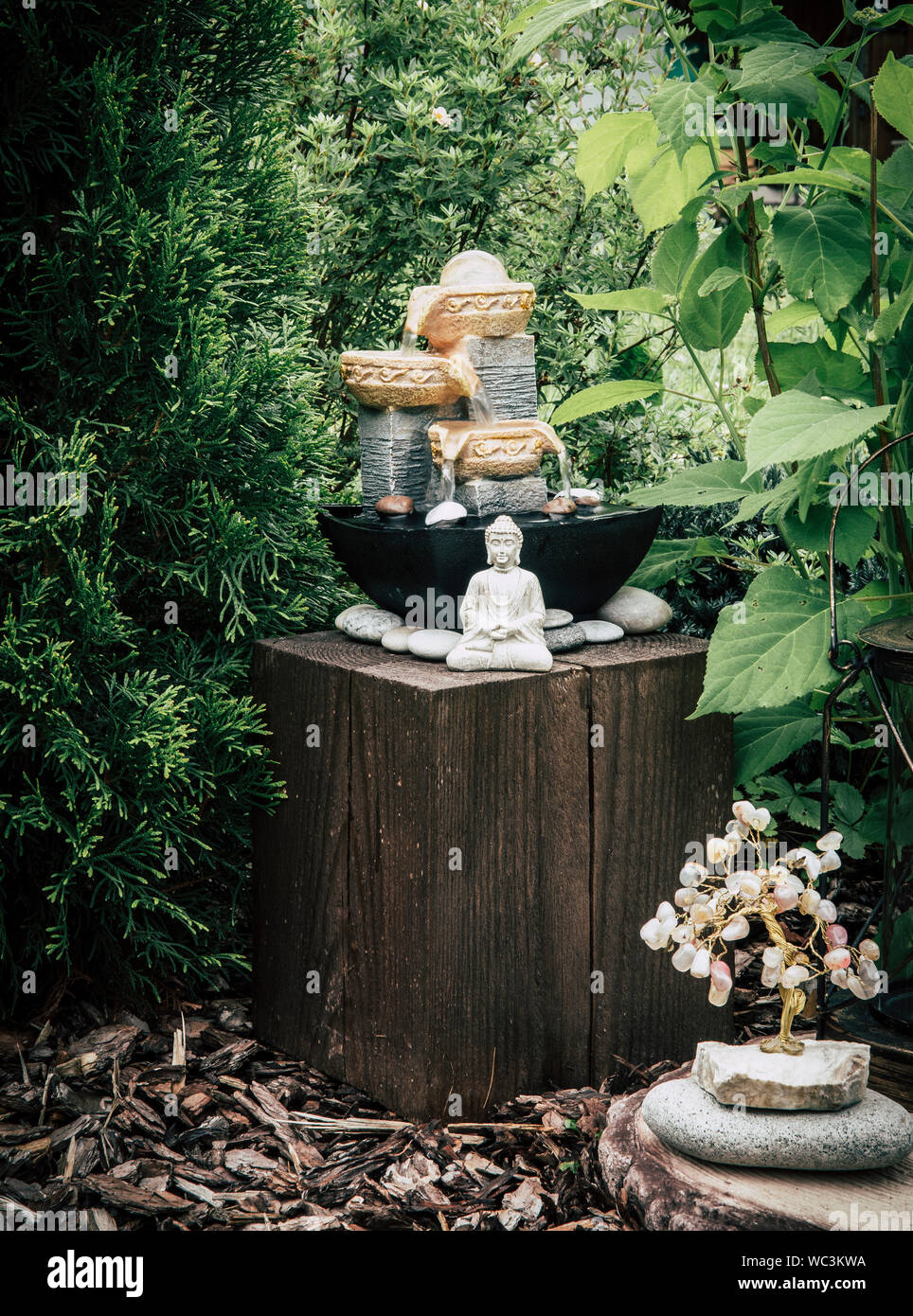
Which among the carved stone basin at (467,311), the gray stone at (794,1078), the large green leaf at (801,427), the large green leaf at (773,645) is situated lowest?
the gray stone at (794,1078)

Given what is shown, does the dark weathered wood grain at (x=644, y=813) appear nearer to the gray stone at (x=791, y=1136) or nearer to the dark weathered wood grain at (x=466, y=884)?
the dark weathered wood grain at (x=466, y=884)

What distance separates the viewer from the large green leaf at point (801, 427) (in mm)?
2307

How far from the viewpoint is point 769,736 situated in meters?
3.07

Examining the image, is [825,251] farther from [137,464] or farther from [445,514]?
[137,464]

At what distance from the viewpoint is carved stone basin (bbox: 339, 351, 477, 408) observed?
297 cm

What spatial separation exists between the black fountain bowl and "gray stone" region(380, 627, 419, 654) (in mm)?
62

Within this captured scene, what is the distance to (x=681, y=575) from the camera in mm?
3939

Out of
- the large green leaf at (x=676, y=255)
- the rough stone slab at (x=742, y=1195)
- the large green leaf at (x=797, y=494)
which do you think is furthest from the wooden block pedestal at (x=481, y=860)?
the large green leaf at (x=676, y=255)

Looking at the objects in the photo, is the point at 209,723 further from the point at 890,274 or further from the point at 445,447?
the point at 890,274

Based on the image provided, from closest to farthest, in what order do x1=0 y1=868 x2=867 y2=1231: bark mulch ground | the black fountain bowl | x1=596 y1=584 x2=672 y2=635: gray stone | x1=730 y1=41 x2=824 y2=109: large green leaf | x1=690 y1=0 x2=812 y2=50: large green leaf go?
x1=0 y1=868 x2=867 y2=1231: bark mulch ground, x1=730 y1=41 x2=824 y2=109: large green leaf, x1=690 y1=0 x2=812 y2=50: large green leaf, the black fountain bowl, x1=596 y1=584 x2=672 y2=635: gray stone

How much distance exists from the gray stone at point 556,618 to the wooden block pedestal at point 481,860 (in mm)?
71

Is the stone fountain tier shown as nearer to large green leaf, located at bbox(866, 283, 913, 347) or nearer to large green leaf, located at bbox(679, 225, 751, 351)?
large green leaf, located at bbox(679, 225, 751, 351)

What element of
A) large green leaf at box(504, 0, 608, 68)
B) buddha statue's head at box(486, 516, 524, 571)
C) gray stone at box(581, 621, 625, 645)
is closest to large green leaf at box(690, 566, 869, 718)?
gray stone at box(581, 621, 625, 645)

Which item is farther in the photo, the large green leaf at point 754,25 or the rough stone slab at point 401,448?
the rough stone slab at point 401,448
